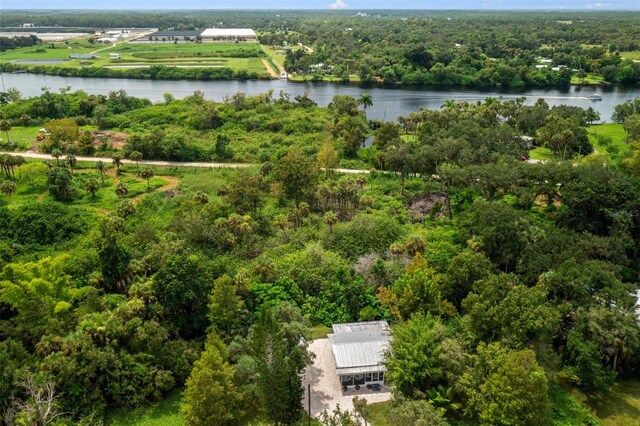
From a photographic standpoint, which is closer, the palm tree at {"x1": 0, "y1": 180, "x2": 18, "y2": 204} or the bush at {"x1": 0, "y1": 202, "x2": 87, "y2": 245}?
the bush at {"x1": 0, "y1": 202, "x2": 87, "y2": 245}

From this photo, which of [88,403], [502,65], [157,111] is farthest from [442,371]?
[502,65]

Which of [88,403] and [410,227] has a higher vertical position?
[410,227]

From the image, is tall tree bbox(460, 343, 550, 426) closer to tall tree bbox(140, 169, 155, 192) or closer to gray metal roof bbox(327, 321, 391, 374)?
gray metal roof bbox(327, 321, 391, 374)

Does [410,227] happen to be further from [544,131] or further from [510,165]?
[544,131]

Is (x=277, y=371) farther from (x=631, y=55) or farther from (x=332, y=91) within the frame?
(x=631, y=55)

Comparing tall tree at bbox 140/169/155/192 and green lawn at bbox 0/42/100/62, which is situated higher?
green lawn at bbox 0/42/100/62

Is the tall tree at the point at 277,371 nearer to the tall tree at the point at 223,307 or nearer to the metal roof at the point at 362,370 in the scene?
the metal roof at the point at 362,370

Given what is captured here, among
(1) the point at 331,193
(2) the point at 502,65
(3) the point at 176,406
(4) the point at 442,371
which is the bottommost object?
(3) the point at 176,406

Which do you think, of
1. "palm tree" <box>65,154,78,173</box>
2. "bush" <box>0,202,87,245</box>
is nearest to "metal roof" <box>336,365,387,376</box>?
"bush" <box>0,202,87,245</box>
